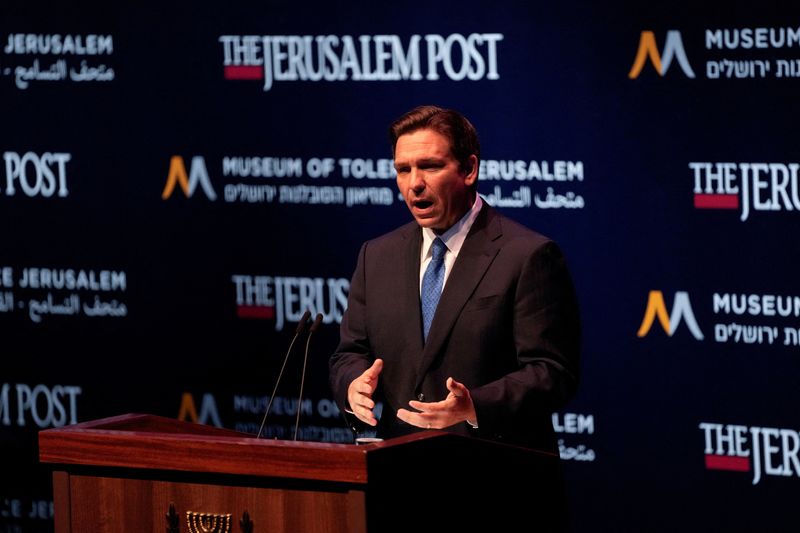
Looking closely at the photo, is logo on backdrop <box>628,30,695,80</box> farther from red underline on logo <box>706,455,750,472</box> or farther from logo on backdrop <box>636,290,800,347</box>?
red underline on logo <box>706,455,750,472</box>

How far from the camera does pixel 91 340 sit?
6.30 meters

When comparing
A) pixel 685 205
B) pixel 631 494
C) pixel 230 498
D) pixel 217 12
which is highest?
pixel 217 12

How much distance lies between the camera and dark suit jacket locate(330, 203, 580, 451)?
3568mm

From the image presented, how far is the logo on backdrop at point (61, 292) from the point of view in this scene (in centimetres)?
622

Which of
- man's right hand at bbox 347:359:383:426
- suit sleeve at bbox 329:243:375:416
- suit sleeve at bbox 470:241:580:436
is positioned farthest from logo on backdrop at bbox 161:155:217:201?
man's right hand at bbox 347:359:383:426

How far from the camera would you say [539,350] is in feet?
11.7

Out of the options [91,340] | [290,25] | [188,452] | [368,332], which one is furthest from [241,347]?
[188,452]

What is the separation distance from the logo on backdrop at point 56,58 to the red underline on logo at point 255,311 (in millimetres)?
1155

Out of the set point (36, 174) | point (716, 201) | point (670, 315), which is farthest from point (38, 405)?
point (716, 201)

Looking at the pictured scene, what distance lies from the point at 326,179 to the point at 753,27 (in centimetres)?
180

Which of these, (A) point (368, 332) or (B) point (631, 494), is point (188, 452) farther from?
(B) point (631, 494)

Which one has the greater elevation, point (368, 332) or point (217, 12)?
point (217, 12)

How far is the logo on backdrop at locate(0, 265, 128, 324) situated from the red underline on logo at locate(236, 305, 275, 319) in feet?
1.86

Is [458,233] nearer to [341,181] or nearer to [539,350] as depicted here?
[539,350]
